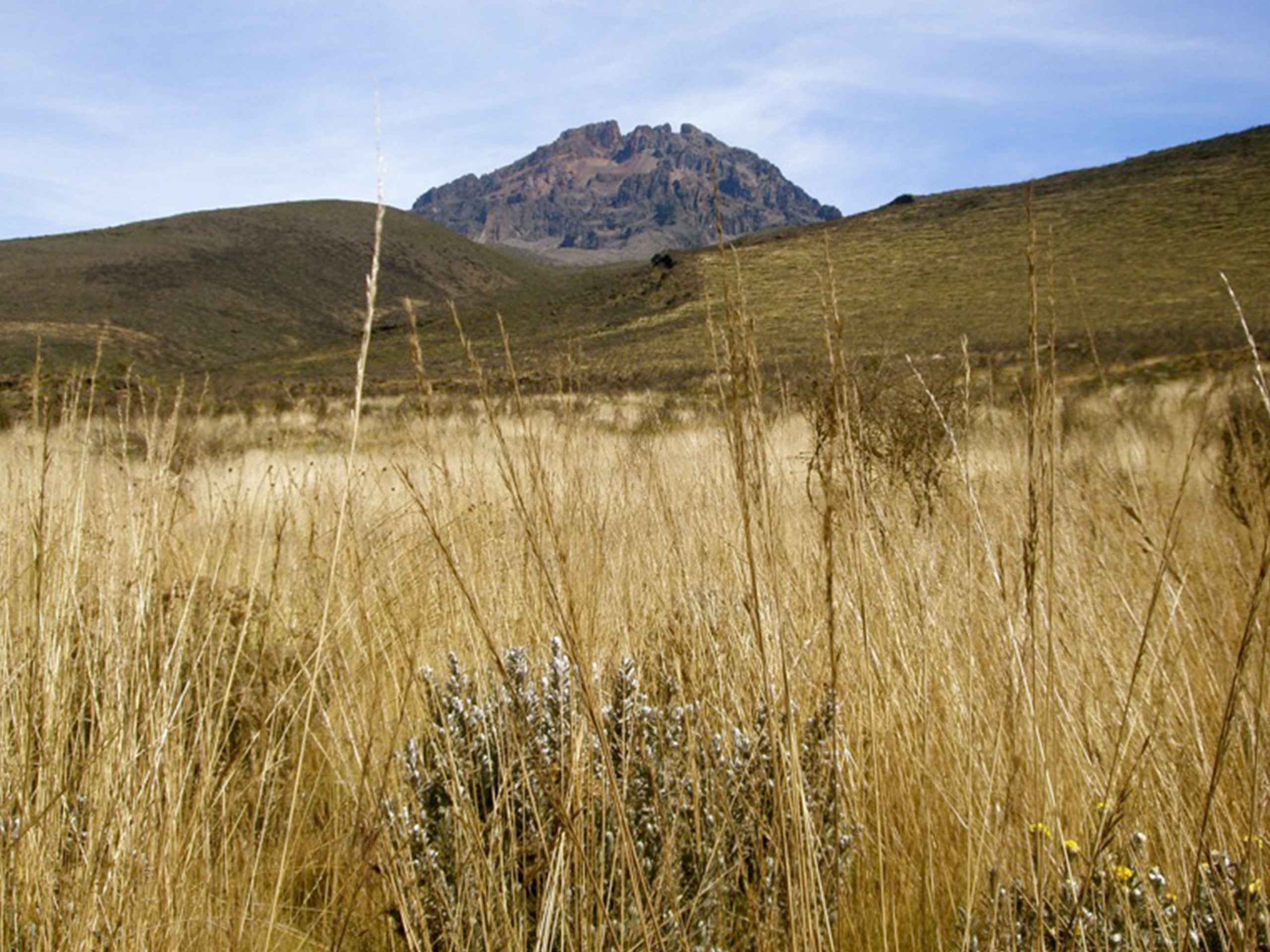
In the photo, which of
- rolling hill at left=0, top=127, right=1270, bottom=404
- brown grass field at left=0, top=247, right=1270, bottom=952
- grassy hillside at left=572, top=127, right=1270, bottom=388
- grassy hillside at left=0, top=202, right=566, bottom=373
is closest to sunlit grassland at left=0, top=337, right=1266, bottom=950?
Result: brown grass field at left=0, top=247, right=1270, bottom=952

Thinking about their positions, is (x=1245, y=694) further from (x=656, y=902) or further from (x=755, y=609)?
(x=755, y=609)

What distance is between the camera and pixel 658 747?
1718 mm

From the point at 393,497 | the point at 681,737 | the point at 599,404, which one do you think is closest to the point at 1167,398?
the point at 599,404

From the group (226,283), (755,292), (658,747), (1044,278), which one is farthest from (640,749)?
(226,283)

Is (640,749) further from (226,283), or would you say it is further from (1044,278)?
(226,283)

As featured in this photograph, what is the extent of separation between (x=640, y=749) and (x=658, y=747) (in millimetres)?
72

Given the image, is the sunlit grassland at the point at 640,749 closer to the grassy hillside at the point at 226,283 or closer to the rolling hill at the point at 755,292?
the rolling hill at the point at 755,292

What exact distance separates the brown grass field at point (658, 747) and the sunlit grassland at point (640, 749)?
0.04 ft

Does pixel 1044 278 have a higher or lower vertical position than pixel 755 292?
lower

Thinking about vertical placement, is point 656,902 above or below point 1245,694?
below

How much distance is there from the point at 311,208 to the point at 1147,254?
278 feet

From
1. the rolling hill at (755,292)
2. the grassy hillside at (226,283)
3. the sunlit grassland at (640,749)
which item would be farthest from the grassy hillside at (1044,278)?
the grassy hillside at (226,283)

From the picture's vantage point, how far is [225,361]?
188 feet

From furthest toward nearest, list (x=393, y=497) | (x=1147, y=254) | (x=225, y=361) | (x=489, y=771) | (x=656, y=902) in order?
1. (x=225, y=361)
2. (x=1147, y=254)
3. (x=393, y=497)
4. (x=489, y=771)
5. (x=656, y=902)
